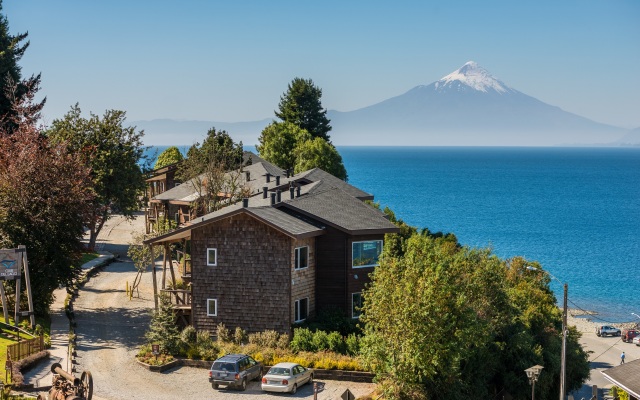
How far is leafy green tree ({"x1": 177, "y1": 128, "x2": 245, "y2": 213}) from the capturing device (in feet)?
215

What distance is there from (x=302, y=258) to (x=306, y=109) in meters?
83.5

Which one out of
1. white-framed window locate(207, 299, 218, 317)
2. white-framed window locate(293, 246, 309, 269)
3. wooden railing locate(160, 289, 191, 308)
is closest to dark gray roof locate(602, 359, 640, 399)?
white-framed window locate(293, 246, 309, 269)

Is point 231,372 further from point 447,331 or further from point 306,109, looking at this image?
point 306,109

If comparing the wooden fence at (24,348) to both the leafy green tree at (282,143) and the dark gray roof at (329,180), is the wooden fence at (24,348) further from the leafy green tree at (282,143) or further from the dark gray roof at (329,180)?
the leafy green tree at (282,143)

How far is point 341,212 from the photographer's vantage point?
160ft

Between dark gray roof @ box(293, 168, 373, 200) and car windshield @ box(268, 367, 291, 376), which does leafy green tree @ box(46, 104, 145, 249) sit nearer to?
dark gray roof @ box(293, 168, 373, 200)

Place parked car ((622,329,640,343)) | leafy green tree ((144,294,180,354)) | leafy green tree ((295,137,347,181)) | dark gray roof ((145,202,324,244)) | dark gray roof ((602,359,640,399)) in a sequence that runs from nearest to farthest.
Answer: dark gray roof ((602,359,640,399))
leafy green tree ((144,294,180,354))
dark gray roof ((145,202,324,244))
parked car ((622,329,640,343))
leafy green tree ((295,137,347,181))

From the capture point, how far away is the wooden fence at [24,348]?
3551cm

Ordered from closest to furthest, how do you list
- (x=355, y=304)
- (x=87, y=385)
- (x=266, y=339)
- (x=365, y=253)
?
1. (x=87, y=385)
2. (x=266, y=339)
3. (x=355, y=304)
4. (x=365, y=253)

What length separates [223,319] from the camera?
144ft

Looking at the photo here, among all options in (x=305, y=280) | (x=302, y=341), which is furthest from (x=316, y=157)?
(x=302, y=341)

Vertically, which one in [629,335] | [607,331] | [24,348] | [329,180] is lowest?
[629,335]

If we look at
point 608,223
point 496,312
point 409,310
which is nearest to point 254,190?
point 496,312

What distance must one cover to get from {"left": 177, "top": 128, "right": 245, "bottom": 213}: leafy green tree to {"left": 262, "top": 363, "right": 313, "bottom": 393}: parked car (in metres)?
28.5
